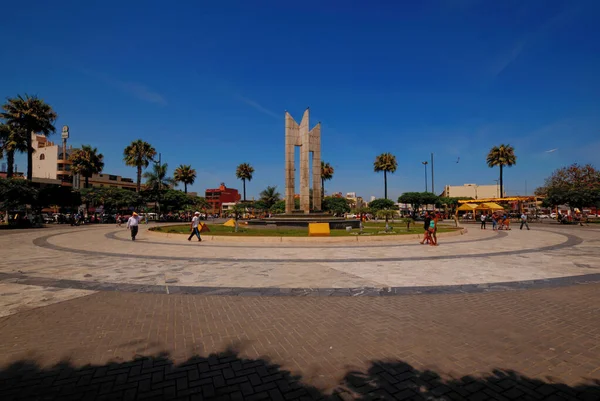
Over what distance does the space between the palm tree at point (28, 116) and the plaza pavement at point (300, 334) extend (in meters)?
35.4

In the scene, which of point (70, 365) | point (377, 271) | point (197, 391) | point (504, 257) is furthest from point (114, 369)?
point (504, 257)

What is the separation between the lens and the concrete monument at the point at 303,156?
2866 cm

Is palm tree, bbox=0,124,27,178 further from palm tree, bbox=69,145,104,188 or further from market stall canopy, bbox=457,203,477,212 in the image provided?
market stall canopy, bbox=457,203,477,212

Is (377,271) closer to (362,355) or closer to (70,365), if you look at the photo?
(362,355)

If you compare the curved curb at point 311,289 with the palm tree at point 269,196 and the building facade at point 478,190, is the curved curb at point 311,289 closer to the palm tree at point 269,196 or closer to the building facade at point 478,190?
the palm tree at point 269,196

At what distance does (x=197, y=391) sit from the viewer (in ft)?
9.98

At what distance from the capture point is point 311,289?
7043 millimetres

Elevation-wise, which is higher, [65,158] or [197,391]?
[65,158]

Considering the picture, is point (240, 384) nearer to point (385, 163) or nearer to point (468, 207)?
point (468, 207)

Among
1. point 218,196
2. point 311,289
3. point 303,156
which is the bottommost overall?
point 311,289

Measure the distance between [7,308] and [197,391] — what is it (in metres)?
5.21

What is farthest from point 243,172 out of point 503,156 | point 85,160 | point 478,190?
point 478,190

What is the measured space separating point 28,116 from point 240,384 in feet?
147

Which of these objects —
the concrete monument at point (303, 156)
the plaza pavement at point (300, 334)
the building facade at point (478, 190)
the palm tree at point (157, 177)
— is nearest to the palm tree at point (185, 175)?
the palm tree at point (157, 177)
